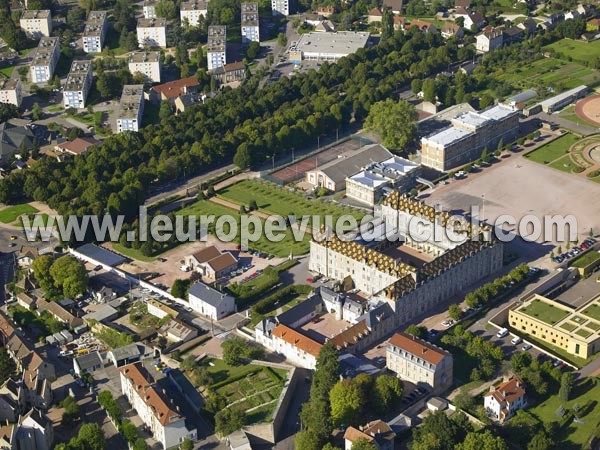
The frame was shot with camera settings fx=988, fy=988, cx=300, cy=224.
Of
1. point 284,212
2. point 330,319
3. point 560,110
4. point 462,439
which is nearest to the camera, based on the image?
point 462,439

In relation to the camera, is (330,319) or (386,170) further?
(386,170)

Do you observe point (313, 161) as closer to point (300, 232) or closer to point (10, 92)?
point (300, 232)

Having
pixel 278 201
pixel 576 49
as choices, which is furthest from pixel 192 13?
pixel 278 201

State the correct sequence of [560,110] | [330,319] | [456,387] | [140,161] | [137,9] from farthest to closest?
1. [137,9]
2. [560,110]
3. [140,161]
4. [330,319]
5. [456,387]

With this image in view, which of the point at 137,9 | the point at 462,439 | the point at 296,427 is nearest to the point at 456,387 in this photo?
the point at 462,439

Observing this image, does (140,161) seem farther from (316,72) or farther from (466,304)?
(466,304)
